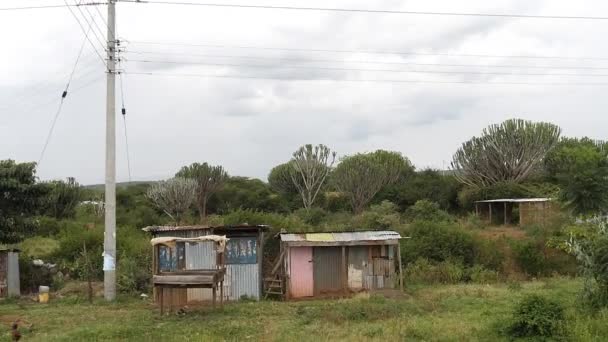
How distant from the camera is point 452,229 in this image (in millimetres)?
22484

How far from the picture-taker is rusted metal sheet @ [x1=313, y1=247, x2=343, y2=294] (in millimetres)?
18297

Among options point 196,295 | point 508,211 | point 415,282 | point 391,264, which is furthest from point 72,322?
point 508,211

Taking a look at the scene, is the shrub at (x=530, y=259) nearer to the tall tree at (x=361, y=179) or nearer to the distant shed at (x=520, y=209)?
the distant shed at (x=520, y=209)

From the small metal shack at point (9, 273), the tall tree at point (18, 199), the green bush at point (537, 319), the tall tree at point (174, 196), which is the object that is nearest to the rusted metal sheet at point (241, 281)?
the small metal shack at point (9, 273)

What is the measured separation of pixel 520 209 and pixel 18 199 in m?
27.6

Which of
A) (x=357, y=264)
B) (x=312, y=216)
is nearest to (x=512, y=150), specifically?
(x=312, y=216)

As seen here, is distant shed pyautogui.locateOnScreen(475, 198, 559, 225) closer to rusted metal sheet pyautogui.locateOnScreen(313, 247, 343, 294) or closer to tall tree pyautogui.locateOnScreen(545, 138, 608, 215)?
tall tree pyautogui.locateOnScreen(545, 138, 608, 215)

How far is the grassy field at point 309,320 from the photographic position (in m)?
10.8

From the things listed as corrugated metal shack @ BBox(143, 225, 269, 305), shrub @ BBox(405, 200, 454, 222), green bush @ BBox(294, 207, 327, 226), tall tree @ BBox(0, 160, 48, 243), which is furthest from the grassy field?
green bush @ BBox(294, 207, 327, 226)

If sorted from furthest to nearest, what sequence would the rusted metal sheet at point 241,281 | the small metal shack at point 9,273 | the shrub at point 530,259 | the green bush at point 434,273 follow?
the shrub at point 530,259, the green bush at point 434,273, the small metal shack at point 9,273, the rusted metal sheet at point 241,281

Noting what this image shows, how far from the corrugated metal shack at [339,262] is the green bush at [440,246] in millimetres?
3377

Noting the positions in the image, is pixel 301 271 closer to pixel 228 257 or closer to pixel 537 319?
→ pixel 228 257

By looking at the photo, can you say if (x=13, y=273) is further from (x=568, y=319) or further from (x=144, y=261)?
(x=568, y=319)

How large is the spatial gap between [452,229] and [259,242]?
28.0 ft
